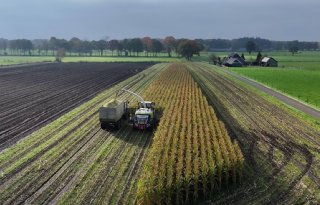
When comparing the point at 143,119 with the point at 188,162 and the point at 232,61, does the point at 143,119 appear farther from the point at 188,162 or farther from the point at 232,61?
the point at 232,61

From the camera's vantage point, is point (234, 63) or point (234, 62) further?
point (234, 62)

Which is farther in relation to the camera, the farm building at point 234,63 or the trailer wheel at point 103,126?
the farm building at point 234,63

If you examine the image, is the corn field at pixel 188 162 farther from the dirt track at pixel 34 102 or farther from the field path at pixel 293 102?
the field path at pixel 293 102

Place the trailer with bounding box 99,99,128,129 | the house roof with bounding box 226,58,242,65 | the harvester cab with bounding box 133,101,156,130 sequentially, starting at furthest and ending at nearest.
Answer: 1. the house roof with bounding box 226,58,242,65
2. the harvester cab with bounding box 133,101,156,130
3. the trailer with bounding box 99,99,128,129

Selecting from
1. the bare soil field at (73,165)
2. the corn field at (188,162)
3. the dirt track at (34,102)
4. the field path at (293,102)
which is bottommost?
the bare soil field at (73,165)

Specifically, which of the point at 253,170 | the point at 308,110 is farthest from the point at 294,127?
the point at 253,170

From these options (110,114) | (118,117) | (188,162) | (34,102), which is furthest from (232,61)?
(188,162)

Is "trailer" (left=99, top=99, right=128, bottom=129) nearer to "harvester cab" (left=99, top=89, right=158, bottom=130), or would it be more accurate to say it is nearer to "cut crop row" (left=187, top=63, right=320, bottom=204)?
"harvester cab" (left=99, top=89, right=158, bottom=130)

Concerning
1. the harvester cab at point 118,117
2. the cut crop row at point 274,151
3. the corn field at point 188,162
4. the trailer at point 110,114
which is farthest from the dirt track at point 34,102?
the cut crop row at point 274,151

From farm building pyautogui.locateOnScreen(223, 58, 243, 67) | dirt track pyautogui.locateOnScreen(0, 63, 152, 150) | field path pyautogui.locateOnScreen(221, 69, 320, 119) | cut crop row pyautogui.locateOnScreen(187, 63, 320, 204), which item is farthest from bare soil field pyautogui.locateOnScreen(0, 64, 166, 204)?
farm building pyautogui.locateOnScreen(223, 58, 243, 67)
